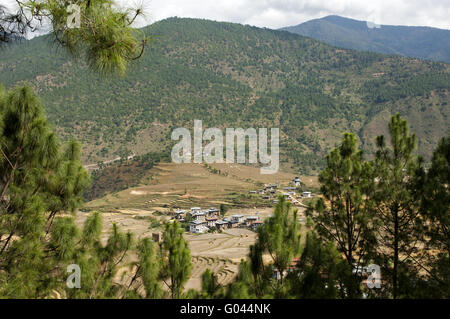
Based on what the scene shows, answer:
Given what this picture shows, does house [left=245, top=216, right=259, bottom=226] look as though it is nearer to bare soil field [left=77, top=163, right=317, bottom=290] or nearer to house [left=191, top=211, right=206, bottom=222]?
bare soil field [left=77, top=163, right=317, bottom=290]

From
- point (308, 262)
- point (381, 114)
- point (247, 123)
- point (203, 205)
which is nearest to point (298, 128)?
point (247, 123)

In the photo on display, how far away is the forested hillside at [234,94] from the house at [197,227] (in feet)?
101

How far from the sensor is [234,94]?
8500 centimetres

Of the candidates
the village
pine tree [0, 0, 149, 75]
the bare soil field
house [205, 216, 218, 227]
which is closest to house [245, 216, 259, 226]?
the village

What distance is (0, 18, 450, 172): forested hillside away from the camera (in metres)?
66.1

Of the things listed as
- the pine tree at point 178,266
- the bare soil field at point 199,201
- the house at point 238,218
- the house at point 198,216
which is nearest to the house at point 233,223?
the house at point 238,218

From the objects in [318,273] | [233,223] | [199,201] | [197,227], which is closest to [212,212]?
[233,223]

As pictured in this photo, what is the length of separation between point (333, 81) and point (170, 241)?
99.4 meters

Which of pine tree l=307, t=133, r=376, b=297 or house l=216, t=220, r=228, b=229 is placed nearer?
pine tree l=307, t=133, r=376, b=297

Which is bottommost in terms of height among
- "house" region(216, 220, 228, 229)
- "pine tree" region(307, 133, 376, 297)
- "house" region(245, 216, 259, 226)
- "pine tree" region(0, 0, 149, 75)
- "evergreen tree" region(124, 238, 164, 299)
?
"house" region(216, 220, 228, 229)

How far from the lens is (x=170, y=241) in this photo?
506cm

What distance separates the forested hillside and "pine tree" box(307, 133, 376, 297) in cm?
5491

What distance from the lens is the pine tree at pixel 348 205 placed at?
17.3 feet

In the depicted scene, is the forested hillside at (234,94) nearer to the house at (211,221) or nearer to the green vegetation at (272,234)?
the house at (211,221)
